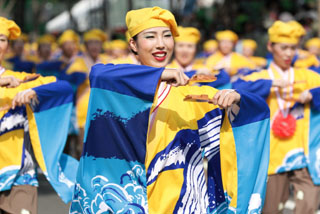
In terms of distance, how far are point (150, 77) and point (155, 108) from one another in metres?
0.28

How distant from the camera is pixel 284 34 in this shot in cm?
587

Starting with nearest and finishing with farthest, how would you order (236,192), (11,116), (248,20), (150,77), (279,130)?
(150,77), (236,192), (11,116), (279,130), (248,20)

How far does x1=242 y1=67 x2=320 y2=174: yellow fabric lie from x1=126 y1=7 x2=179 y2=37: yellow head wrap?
75.7 inches

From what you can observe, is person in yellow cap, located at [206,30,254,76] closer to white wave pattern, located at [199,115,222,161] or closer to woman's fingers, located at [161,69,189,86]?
white wave pattern, located at [199,115,222,161]

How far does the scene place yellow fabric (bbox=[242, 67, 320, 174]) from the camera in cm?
564

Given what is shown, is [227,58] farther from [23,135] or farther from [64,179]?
[23,135]

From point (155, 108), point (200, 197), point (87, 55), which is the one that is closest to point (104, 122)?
point (155, 108)

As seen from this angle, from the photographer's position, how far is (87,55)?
947cm

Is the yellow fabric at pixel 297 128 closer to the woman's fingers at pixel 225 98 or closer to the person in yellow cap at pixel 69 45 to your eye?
the woman's fingers at pixel 225 98

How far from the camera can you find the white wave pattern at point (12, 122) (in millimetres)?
4781

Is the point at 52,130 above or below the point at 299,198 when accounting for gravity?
above

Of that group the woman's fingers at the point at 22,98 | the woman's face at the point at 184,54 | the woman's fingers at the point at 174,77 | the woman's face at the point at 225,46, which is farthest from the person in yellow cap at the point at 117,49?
the woman's fingers at the point at 174,77

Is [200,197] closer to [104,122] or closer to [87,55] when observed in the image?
[104,122]

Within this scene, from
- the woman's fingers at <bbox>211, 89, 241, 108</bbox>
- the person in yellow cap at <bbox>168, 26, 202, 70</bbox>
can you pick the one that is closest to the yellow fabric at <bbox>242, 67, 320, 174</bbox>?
the person in yellow cap at <bbox>168, 26, 202, 70</bbox>
